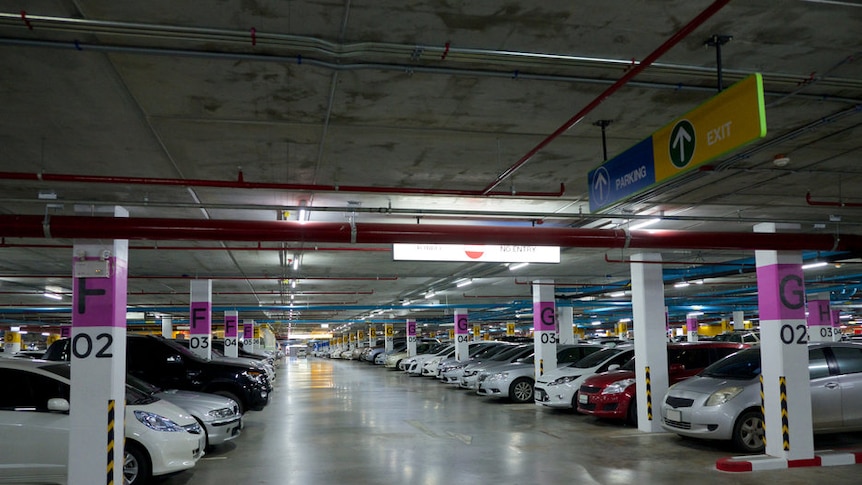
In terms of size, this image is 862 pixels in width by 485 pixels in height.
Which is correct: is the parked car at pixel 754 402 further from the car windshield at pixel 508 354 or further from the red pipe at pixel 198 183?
the car windshield at pixel 508 354

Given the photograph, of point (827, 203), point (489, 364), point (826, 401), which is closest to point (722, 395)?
point (826, 401)

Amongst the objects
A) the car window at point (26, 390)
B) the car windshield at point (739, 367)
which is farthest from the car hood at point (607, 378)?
the car window at point (26, 390)

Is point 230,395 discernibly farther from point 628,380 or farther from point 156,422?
point 628,380

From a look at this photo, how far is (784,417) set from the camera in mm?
9148

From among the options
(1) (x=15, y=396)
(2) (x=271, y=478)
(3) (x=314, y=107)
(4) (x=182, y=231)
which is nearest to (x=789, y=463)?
(2) (x=271, y=478)

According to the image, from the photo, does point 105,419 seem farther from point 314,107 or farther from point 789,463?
point 789,463

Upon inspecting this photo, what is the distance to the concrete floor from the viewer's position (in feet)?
27.3

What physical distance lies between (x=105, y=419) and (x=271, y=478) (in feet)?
6.98

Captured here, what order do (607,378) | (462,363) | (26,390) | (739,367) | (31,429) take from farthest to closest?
(462,363)
(607,378)
(739,367)
(26,390)
(31,429)

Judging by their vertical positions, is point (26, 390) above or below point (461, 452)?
above

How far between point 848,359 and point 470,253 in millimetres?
6070

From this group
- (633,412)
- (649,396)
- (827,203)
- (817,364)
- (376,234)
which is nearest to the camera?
(376,234)

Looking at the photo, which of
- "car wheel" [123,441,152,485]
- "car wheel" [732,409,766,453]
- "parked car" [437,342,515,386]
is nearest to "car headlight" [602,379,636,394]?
"car wheel" [732,409,766,453]

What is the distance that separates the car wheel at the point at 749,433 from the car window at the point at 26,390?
9.10m
